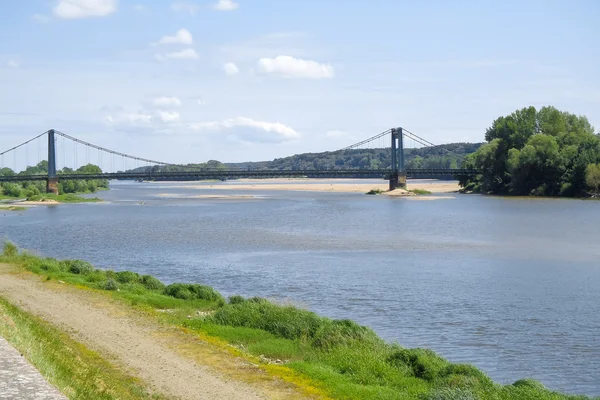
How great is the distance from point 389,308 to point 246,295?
5267 millimetres

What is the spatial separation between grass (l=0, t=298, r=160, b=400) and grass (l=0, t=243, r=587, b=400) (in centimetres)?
297

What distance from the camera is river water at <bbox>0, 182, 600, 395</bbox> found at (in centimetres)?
1934

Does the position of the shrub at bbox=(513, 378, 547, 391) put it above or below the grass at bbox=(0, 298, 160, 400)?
below

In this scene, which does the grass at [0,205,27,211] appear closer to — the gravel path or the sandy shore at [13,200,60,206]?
the sandy shore at [13,200,60,206]

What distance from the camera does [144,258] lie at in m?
38.7

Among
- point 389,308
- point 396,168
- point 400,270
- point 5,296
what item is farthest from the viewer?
point 396,168

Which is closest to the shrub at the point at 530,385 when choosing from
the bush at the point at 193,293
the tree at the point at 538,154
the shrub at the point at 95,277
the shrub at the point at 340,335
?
the shrub at the point at 340,335

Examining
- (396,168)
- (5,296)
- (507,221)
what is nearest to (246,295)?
(5,296)

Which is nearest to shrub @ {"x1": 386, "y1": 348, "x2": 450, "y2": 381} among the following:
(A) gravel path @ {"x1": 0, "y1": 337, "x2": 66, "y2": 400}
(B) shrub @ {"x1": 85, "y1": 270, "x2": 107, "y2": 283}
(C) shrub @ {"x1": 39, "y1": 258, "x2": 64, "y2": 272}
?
(A) gravel path @ {"x1": 0, "y1": 337, "x2": 66, "y2": 400}

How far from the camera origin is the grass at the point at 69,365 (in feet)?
32.8

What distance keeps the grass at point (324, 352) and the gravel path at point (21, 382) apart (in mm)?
5942

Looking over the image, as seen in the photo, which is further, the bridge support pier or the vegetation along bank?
the bridge support pier

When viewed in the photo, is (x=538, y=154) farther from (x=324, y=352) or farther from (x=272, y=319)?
(x=324, y=352)

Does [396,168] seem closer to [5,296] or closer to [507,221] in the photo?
[507,221]
